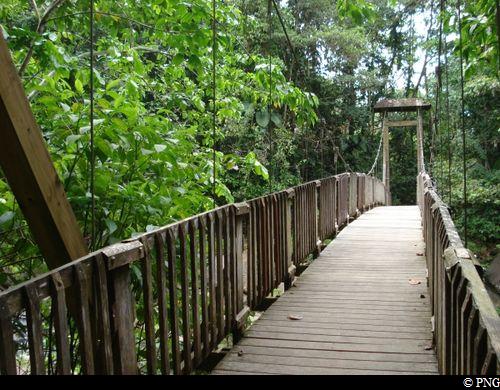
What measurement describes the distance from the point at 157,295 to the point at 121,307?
48 cm

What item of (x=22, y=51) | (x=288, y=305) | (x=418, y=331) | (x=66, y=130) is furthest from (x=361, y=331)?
(x=22, y=51)

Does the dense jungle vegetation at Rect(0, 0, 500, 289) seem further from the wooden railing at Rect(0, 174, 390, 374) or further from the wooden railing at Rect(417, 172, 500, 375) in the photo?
the wooden railing at Rect(417, 172, 500, 375)

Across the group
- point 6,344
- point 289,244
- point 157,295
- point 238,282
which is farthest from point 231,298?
point 6,344

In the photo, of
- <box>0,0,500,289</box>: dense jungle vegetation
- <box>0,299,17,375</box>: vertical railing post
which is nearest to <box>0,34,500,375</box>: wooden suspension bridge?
<box>0,299,17,375</box>: vertical railing post

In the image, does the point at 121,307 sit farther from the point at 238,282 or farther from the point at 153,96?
the point at 153,96

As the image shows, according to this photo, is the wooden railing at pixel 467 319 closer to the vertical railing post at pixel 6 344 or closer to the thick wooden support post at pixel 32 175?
the vertical railing post at pixel 6 344

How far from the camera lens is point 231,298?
8.70 ft

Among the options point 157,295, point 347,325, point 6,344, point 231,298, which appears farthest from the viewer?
point 347,325

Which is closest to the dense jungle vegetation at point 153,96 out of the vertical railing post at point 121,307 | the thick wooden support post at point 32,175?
the thick wooden support post at point 32,175

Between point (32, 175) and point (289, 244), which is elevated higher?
point (32, 175)

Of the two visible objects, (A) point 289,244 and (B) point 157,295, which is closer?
(B) point 157,295

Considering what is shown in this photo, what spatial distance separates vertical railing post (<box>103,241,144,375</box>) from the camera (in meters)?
1.52

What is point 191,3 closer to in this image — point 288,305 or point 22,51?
point 22,51

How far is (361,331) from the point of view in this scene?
9.30 ft
